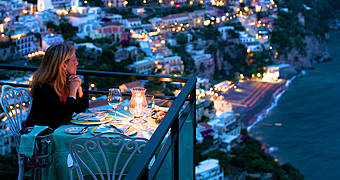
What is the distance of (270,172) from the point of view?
8969 millimetres

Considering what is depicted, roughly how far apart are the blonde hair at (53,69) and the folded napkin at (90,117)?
9 cm

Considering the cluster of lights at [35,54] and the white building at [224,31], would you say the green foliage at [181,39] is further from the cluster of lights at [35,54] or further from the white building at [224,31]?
the cluster of lights at [35,54]

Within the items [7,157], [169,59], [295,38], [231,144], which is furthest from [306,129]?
[295,38]

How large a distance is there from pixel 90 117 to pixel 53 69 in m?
0.17

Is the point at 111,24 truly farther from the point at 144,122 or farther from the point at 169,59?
the point at 144,122

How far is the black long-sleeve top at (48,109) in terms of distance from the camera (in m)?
1.28

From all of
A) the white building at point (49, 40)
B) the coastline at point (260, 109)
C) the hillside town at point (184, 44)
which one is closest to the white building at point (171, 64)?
the hillside town at point (184, 44)

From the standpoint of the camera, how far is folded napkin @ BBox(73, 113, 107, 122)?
51.5 inches

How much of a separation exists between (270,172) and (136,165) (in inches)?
343

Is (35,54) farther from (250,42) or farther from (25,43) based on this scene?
(250,42)

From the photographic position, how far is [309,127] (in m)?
12.0

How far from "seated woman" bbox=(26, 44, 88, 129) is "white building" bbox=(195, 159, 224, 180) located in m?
7.23

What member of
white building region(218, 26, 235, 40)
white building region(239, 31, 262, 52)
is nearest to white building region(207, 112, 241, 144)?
white building region(239, 31, 262, 52)

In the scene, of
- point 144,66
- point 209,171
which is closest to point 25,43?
point 144,66
